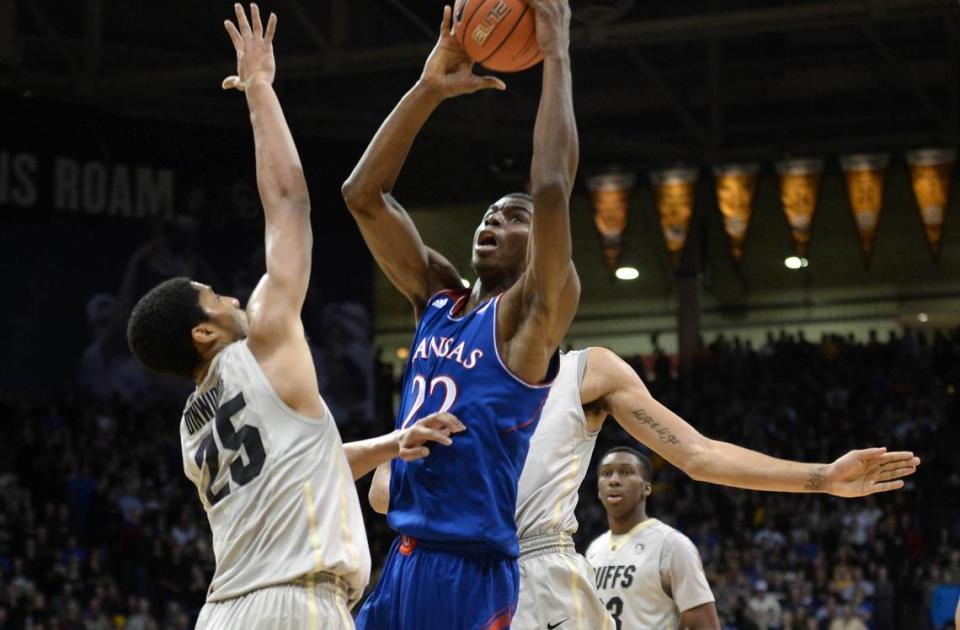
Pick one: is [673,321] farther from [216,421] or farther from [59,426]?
[216,421]

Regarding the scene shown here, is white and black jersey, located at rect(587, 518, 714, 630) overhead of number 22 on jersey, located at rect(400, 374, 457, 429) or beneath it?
beneath

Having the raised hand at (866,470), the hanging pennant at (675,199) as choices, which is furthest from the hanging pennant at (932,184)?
the raised hand at (866,470)

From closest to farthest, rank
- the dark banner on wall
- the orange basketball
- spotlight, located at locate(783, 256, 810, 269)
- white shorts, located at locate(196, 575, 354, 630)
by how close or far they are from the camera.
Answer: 1. white shorts, located at locate(196, 575, 354, 630)
2. the orange basketball
3. the dark banner on wall
4. spotlight, located at locate(783, 256, 810, 269)

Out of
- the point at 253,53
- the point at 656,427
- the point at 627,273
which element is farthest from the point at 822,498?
the point at 253,53

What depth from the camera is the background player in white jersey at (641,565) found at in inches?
285

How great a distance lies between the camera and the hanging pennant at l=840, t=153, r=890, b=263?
23.1 metres

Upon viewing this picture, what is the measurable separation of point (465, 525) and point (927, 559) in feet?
50.2

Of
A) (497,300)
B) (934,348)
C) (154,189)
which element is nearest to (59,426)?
(154,189)

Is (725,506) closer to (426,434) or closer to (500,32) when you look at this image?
(500,32)

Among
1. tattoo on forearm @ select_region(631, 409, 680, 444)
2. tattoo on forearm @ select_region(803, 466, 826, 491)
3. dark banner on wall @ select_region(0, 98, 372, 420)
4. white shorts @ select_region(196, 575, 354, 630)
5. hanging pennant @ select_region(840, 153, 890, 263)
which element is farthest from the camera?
hanging pennant @ select_region(840, 153, 890, 263)

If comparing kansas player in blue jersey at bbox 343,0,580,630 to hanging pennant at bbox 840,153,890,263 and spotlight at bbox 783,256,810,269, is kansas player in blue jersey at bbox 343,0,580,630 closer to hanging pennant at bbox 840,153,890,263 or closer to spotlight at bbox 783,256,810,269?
hanging pennant at bbox 840,153,890,263

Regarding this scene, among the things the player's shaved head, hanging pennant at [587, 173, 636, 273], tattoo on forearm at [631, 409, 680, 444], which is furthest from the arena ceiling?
tattoo on forearm at [631, 409, 680, 444]

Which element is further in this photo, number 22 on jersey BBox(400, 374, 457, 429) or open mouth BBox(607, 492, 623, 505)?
open mouth BBox(607, 492, 623, 505)

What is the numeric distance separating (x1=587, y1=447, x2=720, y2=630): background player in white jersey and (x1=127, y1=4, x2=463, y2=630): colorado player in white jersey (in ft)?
10.8
